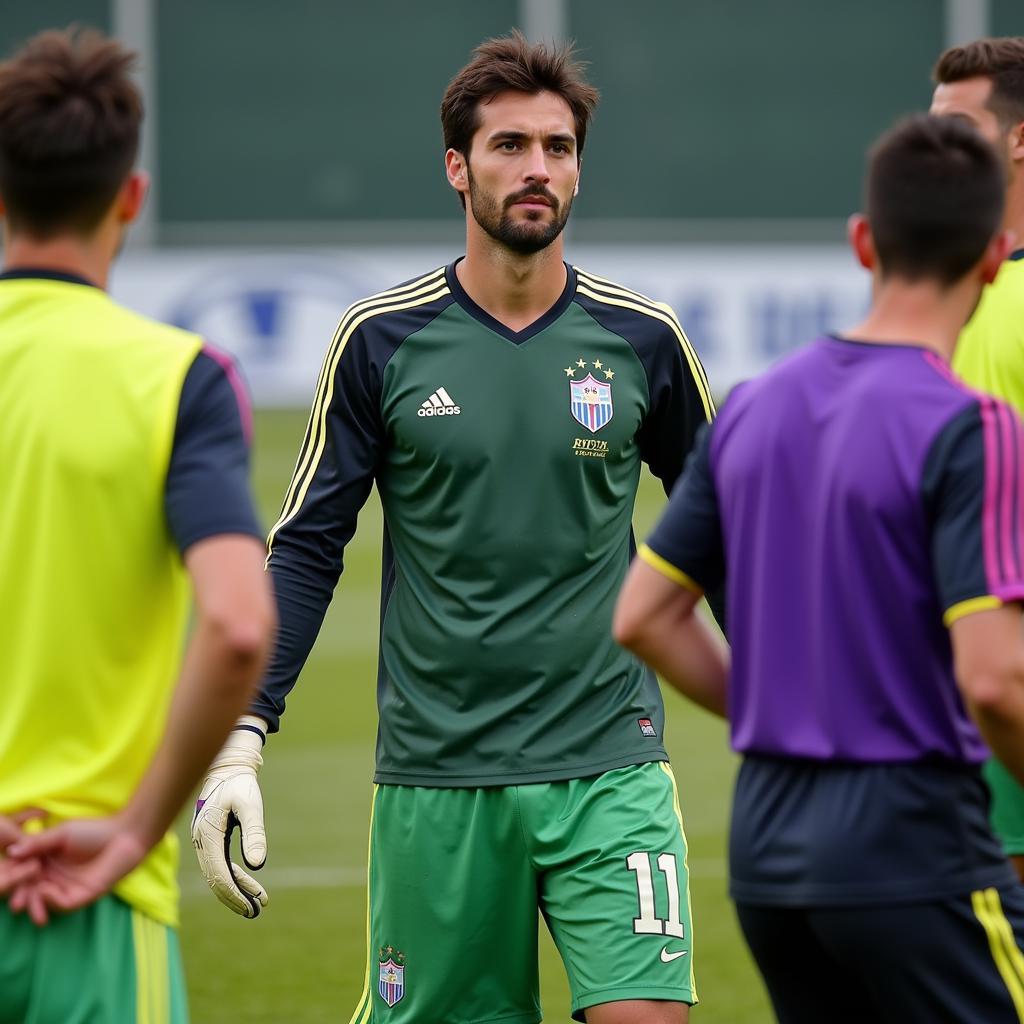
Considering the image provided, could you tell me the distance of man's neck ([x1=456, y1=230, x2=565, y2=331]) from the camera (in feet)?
15.2

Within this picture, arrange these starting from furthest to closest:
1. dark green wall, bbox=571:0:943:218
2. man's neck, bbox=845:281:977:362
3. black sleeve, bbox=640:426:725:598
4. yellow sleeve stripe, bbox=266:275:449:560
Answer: dark green wall, bbox=571:0:943:218 < yellow sleeve stripe, bbox=266:275:449:560 < black sleeve, bbox=640:426:725:598 < man's neck, bbox=845:281:977:362

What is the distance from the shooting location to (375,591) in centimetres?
1481

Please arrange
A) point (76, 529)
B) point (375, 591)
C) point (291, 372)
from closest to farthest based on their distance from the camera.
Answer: point (76, 529) < point (375, 591) < point (291, 372)

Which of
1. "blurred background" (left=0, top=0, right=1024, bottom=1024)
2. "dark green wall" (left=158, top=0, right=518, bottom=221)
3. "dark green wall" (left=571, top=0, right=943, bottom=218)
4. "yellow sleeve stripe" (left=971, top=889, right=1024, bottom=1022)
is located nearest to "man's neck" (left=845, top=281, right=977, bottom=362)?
"yellow sleeve stripe" (left=971, top=889, right=1024, bottom=1022)

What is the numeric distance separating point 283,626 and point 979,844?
201 centimetres

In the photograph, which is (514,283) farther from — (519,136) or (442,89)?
(442,89)

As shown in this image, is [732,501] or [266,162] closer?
[732,501]

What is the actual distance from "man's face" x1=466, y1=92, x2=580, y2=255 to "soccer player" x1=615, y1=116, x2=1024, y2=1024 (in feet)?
5.18

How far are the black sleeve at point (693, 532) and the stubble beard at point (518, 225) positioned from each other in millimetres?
1473

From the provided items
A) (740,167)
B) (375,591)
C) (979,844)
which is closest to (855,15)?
(740,167)

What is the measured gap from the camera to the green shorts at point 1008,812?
4324 millimetres

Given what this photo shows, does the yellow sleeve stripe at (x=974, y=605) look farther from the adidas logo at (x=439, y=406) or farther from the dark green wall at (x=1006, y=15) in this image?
the dark green wall at (x=1006, y=15)

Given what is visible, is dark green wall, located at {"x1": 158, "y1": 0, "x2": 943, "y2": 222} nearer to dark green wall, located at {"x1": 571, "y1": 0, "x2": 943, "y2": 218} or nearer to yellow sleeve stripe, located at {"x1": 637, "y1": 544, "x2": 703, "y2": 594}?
dark green wall, located at {"x1": 571, "y1": 0, "x2": 943, "y2": 218}

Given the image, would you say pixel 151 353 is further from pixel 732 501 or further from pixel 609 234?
pixel 609 234
